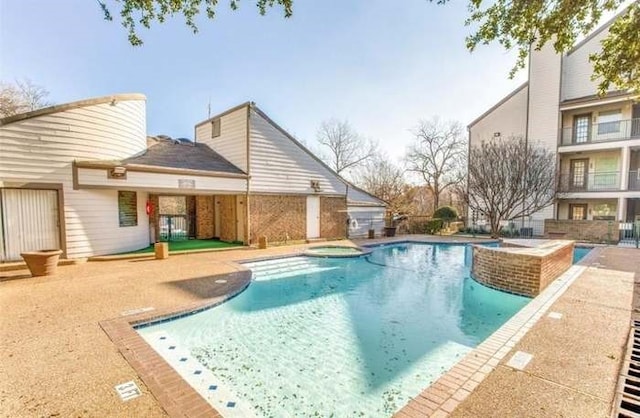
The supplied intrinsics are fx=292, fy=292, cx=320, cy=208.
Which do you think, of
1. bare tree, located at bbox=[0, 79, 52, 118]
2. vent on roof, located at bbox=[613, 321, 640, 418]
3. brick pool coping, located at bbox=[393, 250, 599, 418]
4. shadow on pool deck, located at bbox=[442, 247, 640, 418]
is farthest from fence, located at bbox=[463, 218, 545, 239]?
bare tree, located at bbox=[0, 79, 52, 118]

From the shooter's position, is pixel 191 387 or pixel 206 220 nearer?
pixel 191 387

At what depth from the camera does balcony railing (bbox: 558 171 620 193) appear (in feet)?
55.0

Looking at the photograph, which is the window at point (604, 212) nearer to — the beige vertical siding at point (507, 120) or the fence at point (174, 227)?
the beige vertical siding at point (507, 120)

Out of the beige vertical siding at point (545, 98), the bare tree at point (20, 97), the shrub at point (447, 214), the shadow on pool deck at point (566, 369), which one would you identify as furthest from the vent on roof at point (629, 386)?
the bare tree at point (20, 97)

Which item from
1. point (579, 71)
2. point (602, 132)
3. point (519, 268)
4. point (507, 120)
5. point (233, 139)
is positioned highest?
point (579, 71)

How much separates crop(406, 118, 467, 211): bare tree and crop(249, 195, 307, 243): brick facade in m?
19.5

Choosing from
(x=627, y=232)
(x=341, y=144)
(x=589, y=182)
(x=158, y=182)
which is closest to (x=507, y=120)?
(x=589, y=182)

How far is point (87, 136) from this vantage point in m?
9.51

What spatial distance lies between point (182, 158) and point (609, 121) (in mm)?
23656

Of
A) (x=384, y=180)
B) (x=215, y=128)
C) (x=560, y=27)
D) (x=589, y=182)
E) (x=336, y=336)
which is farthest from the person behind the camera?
(x=384, y=180)

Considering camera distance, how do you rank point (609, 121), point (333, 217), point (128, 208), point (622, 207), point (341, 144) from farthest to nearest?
point (341, 144) < point (609, 121) < point (333, 217) < point (622, 207) < point (128, 208)

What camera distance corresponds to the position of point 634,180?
16250 mm

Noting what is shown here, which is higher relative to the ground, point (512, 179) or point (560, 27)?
point (560, 27)

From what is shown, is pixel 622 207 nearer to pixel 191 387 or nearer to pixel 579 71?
pixel 579 71
